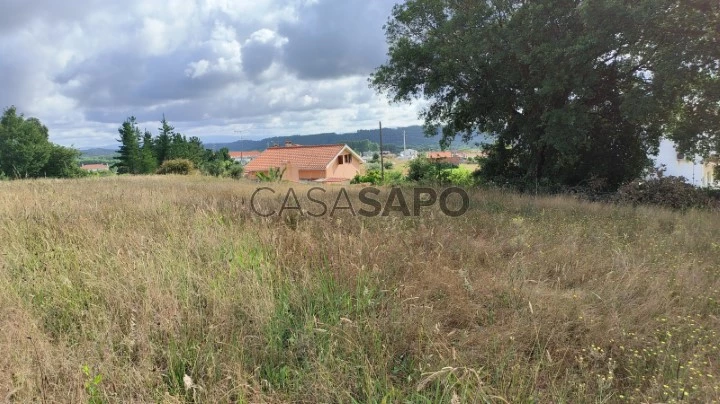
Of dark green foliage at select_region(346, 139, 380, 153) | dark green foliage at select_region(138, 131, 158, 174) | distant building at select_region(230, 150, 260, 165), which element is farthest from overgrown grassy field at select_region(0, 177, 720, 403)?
dark green foliage at select_region(346, 139, 380, 153)

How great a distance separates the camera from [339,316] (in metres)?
2.31

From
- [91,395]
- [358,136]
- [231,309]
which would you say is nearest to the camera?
[91,395]

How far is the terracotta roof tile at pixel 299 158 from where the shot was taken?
167 feet

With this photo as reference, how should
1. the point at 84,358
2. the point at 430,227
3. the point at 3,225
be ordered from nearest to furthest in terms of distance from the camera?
the point at 84,358 → the point at 3,225 → the point at 430,227

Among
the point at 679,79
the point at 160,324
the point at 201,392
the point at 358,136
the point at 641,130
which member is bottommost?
the point at 201,392

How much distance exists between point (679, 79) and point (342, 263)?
12.7 metres

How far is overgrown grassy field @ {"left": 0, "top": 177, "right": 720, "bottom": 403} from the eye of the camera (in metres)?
1.76

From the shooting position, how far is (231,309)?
7.53 feet

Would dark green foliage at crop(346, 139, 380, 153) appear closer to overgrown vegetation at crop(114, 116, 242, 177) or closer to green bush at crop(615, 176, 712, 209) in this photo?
overgrown vegetation at crop(114, 116, 242, 177)

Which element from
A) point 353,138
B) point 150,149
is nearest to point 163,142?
point 150,149

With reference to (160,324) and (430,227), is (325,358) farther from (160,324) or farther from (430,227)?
(430,227)

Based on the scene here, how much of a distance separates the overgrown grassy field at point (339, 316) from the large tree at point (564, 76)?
368 inches

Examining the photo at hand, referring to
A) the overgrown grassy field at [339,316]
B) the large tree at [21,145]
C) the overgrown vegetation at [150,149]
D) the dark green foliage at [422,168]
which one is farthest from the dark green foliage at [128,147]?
the overgrown grassy field at [339,316]

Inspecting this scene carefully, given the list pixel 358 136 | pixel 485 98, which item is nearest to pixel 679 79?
pixel 485 98
